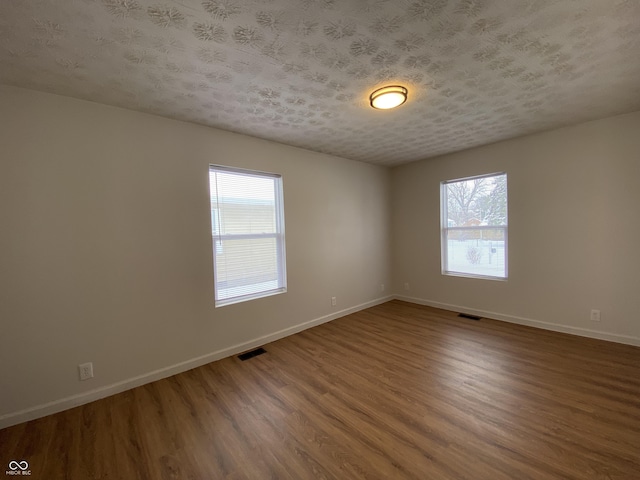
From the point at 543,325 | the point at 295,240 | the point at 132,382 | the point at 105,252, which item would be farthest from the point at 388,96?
the point at 543,325

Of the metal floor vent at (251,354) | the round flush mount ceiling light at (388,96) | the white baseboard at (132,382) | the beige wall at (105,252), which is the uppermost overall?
the round flush mount ceiling light at (388,96)

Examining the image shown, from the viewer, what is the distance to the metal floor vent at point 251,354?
9.56 feet

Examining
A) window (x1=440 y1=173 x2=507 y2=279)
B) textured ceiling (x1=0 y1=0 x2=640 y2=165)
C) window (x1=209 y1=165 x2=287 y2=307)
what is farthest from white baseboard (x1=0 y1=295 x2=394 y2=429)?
window (x1=440 y1=173 x2=507 y2=279)

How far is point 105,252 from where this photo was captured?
2252mm

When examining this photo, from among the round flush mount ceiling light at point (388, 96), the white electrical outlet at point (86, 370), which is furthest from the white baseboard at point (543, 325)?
the white electrical outlet at point (86, 370)

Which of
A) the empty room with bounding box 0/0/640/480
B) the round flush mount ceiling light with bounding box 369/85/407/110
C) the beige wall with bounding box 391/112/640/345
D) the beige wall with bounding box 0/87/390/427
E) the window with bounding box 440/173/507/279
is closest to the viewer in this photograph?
the empty room with bounding box 0/0/640/480

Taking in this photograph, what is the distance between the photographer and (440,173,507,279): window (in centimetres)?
375

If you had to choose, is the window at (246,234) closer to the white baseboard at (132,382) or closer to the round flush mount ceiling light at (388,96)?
the white baseboard at (132,382)

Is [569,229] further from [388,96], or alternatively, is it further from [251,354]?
[251,354]

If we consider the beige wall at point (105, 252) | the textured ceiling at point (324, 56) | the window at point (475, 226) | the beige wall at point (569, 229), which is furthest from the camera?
the window at point (475, 226)

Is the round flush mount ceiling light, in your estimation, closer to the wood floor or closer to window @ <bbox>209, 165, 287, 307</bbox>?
window @ <bbox>209, 165, 287, 307</bbox>

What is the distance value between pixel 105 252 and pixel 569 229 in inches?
196

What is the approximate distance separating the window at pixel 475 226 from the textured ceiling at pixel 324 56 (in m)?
1.30

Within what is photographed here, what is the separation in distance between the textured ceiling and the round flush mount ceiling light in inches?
2.3
